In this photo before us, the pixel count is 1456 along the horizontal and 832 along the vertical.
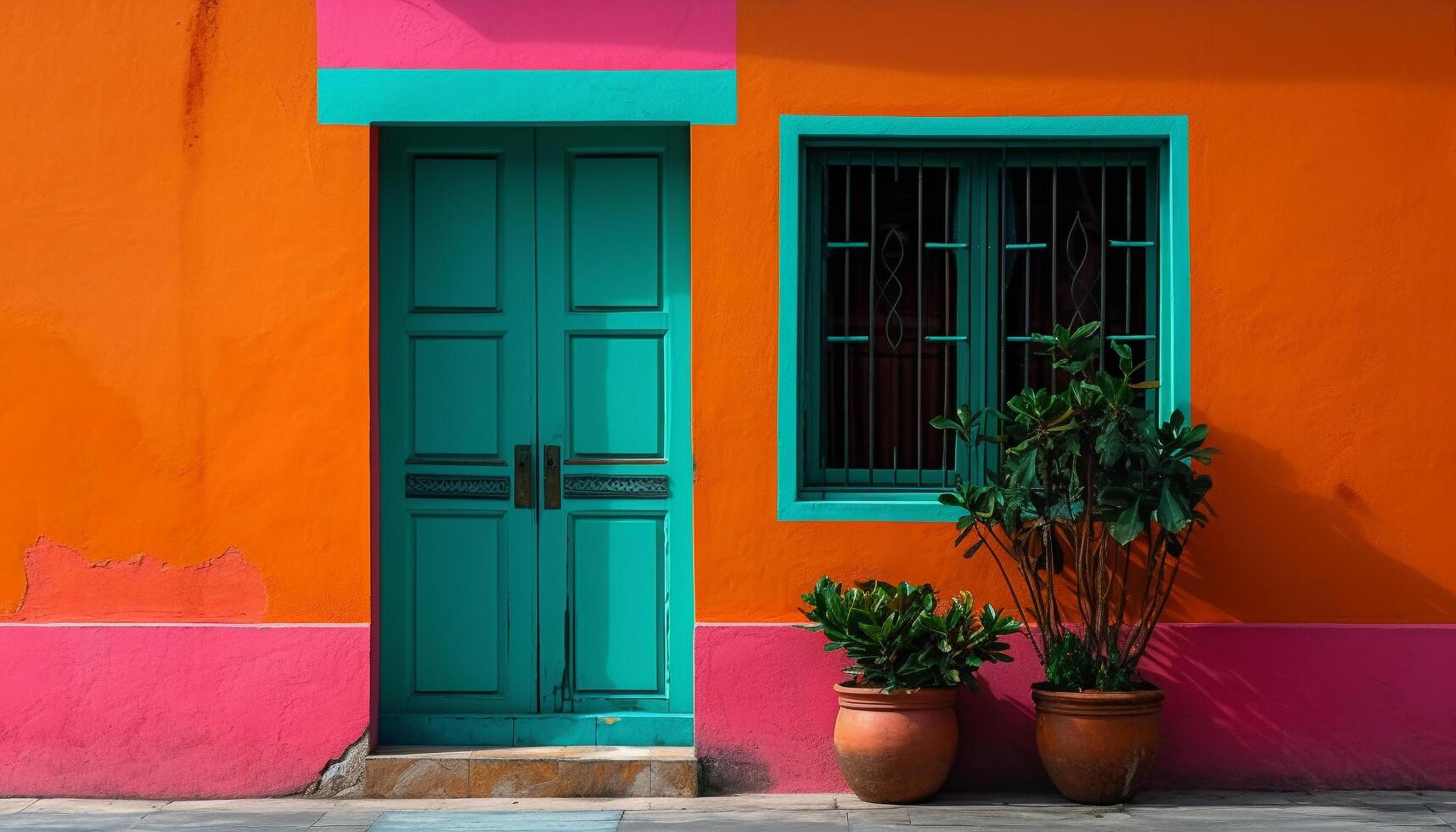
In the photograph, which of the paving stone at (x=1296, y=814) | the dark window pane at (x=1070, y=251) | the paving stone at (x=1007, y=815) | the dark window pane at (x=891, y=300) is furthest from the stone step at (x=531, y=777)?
the dark window pane at (x=1070, y=251)

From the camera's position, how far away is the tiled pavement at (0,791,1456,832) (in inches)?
209

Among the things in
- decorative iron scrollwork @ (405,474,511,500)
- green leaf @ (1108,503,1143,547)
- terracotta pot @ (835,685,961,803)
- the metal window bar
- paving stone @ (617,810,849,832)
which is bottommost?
paving stone @ (617,810,849,832)

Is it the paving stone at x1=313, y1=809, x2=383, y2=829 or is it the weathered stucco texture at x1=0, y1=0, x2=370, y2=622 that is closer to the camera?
the paving stone at x1=313, y1=809, x2=383, y2=829

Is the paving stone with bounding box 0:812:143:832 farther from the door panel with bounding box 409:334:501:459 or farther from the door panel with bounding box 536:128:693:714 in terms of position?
the door panel with bounding box 409:334:501:459

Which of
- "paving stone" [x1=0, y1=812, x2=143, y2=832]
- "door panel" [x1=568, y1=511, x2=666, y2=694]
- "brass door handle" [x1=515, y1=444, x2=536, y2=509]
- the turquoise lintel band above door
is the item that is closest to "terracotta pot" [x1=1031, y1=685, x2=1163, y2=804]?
"door panel" [x1=568, y1=511, x2=666, y2=694]

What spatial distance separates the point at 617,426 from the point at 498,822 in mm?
1684

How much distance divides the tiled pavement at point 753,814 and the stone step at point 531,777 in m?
0.05

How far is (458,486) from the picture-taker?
6.14 m

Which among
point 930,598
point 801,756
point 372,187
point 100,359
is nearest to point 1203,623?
point 930,598

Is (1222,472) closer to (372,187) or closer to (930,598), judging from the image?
(930,598)

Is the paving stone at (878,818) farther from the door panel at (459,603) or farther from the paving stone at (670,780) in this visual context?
the door panel at (459,603)

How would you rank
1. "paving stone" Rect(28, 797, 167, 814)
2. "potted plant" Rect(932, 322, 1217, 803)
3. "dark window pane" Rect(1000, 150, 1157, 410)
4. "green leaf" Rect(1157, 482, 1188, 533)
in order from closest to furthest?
"green leaf" Rect(1157, 482, 1188, 533) → "potted plant" Rect(932, 322, 1217, 803) → "paving stone" Rect(28, 797, 167, 814) → "dark window pane" Rect(1000, 150, 1157, 410)

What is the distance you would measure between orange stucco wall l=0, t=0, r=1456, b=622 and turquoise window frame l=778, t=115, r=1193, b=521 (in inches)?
2.2

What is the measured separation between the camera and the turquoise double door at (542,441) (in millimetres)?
6121
